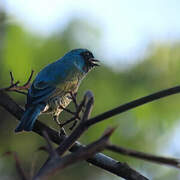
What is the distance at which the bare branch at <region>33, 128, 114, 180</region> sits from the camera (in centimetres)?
136

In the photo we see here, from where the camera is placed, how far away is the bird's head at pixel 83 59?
5.44 m

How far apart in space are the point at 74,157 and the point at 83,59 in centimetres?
425

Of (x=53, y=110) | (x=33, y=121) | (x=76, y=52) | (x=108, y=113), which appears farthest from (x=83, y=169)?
(x=108, y=113)

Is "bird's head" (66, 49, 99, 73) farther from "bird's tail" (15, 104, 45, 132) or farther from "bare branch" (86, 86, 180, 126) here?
"bare branch" (86, 86, 180, 126)

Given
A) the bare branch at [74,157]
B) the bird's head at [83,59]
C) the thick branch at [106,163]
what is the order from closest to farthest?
1. the bare branch at [74,157]
2. the thick branch at [106,163]
3. the bird's head at [83,59]

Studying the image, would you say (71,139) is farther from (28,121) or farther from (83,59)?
(83,59)

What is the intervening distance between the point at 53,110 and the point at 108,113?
2709 millimetres

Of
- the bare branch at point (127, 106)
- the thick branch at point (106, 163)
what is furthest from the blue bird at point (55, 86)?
the bare branch at point (127, 106)

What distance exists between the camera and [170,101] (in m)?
8.66

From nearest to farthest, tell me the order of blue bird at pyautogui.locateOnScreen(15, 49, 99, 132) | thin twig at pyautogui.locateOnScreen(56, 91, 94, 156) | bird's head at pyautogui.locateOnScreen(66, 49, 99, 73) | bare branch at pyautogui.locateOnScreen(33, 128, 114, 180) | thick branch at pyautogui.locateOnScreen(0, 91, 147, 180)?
bare branch at pyautogui.locateOnScreen(33, 128, 114, 180), thin twig at pyautogui.locateOnScreen(56, 91, 94, 156), thick branch at pyautogui.locateOnScreen(0, 91, 147, 180), blue bird at pyautogui.locateOnScreen(15, 49, 99, 132), bird's head at pyautogui.locateOnScreen(66, 49, 99, 73)

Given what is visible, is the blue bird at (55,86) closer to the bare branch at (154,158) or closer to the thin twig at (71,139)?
the thin twig at (71,139)

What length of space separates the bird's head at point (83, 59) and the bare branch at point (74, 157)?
3888 mm

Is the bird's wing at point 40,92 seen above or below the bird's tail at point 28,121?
below

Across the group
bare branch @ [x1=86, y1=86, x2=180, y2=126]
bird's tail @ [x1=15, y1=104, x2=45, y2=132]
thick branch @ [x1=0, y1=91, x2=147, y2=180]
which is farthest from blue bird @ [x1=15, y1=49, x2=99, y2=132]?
bare branch @ [x1=86, y1=86, x2=180, y2=126]
